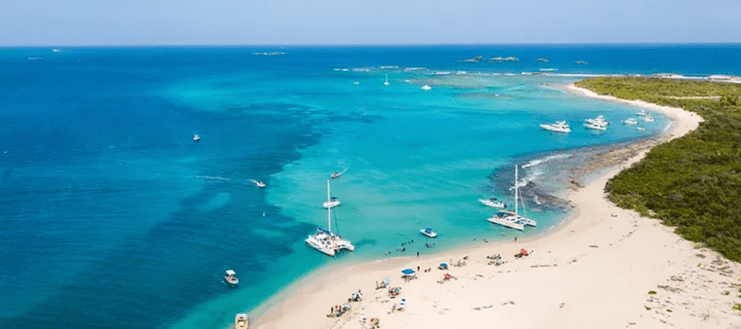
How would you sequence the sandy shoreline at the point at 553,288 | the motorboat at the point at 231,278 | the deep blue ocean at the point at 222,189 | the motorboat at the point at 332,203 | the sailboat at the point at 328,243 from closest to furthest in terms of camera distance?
the sandy shoreline at the point at 553,288 → the deep blue ocean at the point at 222,189 → the motorboat at the point at 231,278 → the sailboat at the point at 328,243 → the motorboat at the point at 332,203

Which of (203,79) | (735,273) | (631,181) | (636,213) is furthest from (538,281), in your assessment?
(203,79)

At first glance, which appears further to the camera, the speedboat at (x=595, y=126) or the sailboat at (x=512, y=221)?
the speedboat at (x=595, y=126)

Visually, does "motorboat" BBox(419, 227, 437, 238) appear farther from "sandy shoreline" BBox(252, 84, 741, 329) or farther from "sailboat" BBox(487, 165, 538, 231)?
"sailboat" BBox(487, 165, 538, 231)

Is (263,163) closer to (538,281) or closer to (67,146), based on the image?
(67,146)

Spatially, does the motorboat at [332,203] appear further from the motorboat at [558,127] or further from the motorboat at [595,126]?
the motorboat at [595,126]

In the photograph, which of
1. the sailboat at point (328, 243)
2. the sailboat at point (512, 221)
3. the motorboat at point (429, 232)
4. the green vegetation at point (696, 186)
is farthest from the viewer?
the sailboat at point (512, 221)

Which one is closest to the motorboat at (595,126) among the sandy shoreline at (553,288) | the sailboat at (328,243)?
the sandy shoreline at (553,288)

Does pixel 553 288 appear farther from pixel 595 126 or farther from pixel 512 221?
pixel 595 126
